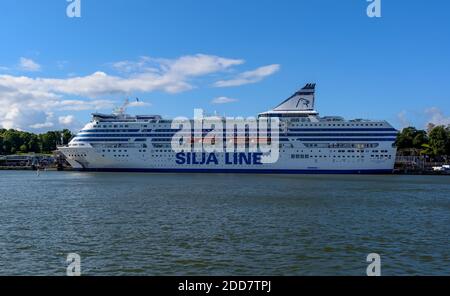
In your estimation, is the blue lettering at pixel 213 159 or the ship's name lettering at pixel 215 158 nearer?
the ship's name lettering at pixel 215 158

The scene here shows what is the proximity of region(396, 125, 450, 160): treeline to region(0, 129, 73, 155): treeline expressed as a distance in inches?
4024

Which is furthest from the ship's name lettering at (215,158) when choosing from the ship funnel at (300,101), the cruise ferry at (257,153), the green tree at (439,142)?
the green tree at (439,142)

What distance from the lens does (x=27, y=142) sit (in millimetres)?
144375

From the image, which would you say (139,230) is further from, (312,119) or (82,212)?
(312,119)

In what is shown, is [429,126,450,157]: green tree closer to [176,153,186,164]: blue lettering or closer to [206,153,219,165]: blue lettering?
[206,153,219,165]: blue lettering

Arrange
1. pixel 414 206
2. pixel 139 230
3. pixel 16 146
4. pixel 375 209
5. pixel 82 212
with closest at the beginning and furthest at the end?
pixel 139 230
pixel 82 212
pixel 375 209
pixel 414 206
pixel 16 146

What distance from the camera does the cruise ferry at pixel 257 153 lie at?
7269 centimetres

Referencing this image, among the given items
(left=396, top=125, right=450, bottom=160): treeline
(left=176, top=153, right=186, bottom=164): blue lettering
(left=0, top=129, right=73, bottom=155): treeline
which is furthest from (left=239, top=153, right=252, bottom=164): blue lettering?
(left=0, top=129, right=73, bottom=155): treeline

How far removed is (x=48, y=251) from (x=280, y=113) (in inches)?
2688

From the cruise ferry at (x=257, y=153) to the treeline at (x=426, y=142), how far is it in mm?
39653

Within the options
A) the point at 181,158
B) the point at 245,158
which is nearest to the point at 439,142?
the point at 245,158

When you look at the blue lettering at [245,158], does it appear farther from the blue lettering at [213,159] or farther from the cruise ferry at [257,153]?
the blue lettering at [213,159]

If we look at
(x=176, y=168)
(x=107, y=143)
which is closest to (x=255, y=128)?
(x=176, y=168)

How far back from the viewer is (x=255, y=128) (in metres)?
76.4
